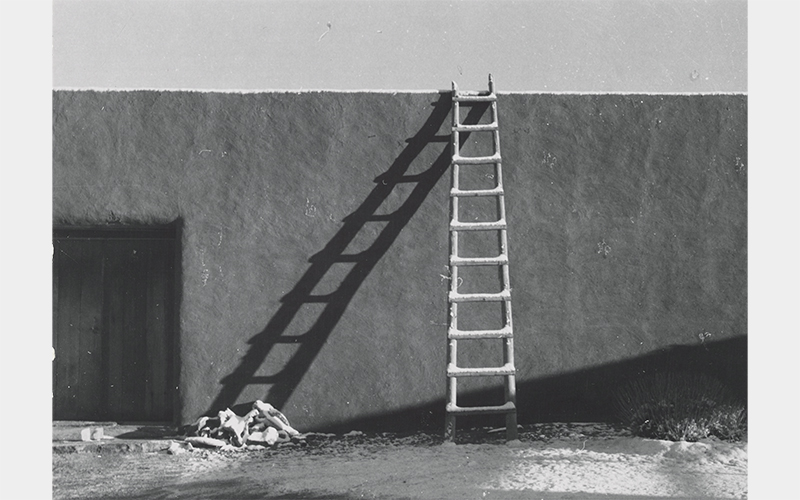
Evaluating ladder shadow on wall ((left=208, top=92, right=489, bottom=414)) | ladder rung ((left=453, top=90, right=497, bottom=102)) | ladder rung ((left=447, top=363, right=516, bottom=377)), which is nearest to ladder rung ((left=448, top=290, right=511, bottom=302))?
ladder rung ((left=447, top=363, right=516, bottom=377))

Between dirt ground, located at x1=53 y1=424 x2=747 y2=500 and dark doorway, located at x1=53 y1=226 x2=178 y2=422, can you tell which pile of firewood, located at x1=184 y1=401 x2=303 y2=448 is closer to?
dirt ground, located at x1=53 y1=424 x2=747 y2=500

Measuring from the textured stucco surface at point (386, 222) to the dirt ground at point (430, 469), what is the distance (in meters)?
0.51

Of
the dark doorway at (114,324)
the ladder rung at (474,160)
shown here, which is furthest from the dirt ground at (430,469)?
the ladder rung at (474,160)

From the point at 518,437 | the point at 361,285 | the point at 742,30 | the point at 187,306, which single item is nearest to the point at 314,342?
the point at 361,285

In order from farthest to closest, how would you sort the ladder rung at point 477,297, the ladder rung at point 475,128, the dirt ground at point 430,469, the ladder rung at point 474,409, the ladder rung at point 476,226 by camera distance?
the ladder rung at point 475,128, the ladder rung at point 476,226, the ladder rung at point 477,297, the ladder rung at point 474,409, the dirt ground at point 430,469

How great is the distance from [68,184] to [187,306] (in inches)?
47.5

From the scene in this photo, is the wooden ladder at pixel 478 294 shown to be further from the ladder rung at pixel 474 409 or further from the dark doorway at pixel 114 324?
the dark doorway at pixel 114 324

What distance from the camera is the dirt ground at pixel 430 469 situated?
16.0 ft

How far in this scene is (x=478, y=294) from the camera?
19.7 ft

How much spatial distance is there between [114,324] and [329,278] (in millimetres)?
1583

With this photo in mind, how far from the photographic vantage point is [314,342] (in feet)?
20.9

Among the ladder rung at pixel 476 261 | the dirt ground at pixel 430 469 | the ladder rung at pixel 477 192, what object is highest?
the ladder rung at pixel 477 192

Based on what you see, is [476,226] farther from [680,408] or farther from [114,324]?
[114,324]

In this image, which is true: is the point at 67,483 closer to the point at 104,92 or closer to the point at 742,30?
the point at 104,92
